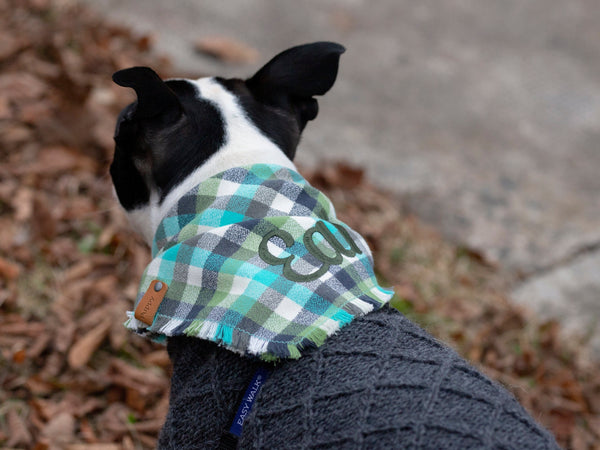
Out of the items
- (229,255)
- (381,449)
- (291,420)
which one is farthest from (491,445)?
(229,255)

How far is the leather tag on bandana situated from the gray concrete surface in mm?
2336

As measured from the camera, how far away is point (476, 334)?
3.15 meters

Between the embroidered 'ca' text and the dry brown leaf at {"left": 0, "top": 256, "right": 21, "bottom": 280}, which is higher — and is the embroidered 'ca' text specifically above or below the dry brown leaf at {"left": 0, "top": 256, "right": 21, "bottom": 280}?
above

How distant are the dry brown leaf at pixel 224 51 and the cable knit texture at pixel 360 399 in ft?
11.4

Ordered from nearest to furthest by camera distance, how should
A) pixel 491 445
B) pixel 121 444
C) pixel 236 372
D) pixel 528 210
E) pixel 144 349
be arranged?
1. pixel 491 445
2. pixel 236 372
3. pixel 121 444
4. pixel 144 349
5. pixel 528 210

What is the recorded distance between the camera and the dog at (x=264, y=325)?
4.50 ft

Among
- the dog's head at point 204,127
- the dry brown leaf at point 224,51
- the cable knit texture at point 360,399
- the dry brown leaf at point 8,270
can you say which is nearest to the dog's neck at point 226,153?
the dog's head at point 204,127

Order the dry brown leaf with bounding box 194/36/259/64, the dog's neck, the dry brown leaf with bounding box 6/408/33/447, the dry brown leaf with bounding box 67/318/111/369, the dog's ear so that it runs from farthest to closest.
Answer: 1. the dry brown leaf with bounding box 194/36/259/64
2. the dry brown leaf with bounding box 67/318/111/369
3. the dry brown leaf with bounding box 6/408/33/447
4. the dog's neck
5. the dog's ear

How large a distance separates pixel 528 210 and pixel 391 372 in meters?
2.88

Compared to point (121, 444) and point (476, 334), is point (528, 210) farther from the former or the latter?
point (121, 444)

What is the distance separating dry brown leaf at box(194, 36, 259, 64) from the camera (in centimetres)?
475

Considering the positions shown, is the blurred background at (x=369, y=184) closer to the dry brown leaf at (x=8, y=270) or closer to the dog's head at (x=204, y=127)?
the dry brown leaf at (x=8, y=270)

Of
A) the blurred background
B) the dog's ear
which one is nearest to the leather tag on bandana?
the dog's ear

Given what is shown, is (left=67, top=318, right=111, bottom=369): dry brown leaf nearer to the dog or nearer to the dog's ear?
the dog
